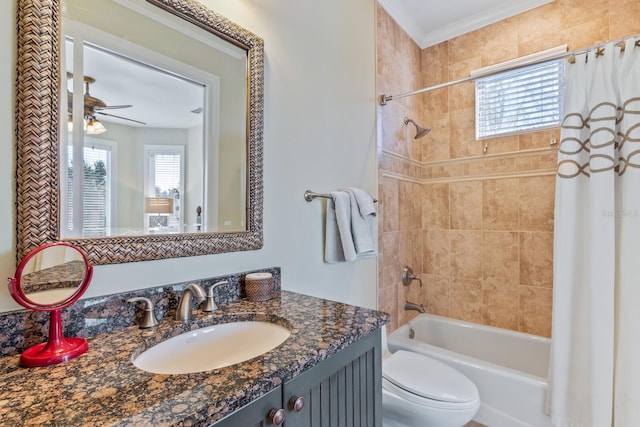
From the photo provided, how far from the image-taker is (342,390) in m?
0.83

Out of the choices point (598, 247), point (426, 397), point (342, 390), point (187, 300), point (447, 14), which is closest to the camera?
point (342, 390)

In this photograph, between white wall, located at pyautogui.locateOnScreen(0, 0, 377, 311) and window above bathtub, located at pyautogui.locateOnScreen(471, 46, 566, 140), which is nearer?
white wall, located at pyautogui.locateOnScreen(0, 0, 377, 311)

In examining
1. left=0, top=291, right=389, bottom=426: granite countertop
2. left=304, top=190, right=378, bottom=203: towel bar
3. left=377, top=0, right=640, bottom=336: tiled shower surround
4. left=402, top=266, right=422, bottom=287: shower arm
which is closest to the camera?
left=0, top=291, right=389, bottom=426: granite countertop

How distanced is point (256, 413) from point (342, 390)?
305 mm

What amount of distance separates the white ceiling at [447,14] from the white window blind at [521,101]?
0.44 metres

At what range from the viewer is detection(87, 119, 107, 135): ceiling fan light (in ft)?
2.78

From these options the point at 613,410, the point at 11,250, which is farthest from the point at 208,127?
the point at 613,410

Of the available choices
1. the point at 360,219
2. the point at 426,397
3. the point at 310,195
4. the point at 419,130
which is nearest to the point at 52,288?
the point at 310,195

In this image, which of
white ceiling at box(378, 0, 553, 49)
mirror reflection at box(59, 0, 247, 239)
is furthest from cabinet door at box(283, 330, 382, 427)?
white ceiling at box(378, 0, 553, 49)

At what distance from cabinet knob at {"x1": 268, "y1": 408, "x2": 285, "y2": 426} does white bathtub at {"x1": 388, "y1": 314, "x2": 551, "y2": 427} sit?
4.84 ft

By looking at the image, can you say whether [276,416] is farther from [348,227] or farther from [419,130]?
[419,130]

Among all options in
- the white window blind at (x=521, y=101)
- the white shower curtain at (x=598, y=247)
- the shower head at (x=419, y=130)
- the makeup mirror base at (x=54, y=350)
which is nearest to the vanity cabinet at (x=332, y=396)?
the makeup mirror base at (x=54, y=350)

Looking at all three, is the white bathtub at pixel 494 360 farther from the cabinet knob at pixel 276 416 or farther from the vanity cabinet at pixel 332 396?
the cabinet knob at pixel 276 416

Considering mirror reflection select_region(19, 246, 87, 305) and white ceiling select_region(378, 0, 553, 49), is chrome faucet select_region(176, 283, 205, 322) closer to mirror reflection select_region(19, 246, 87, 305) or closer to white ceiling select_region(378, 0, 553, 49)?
mirror reflection select_region(19, 246, 87, 305)
